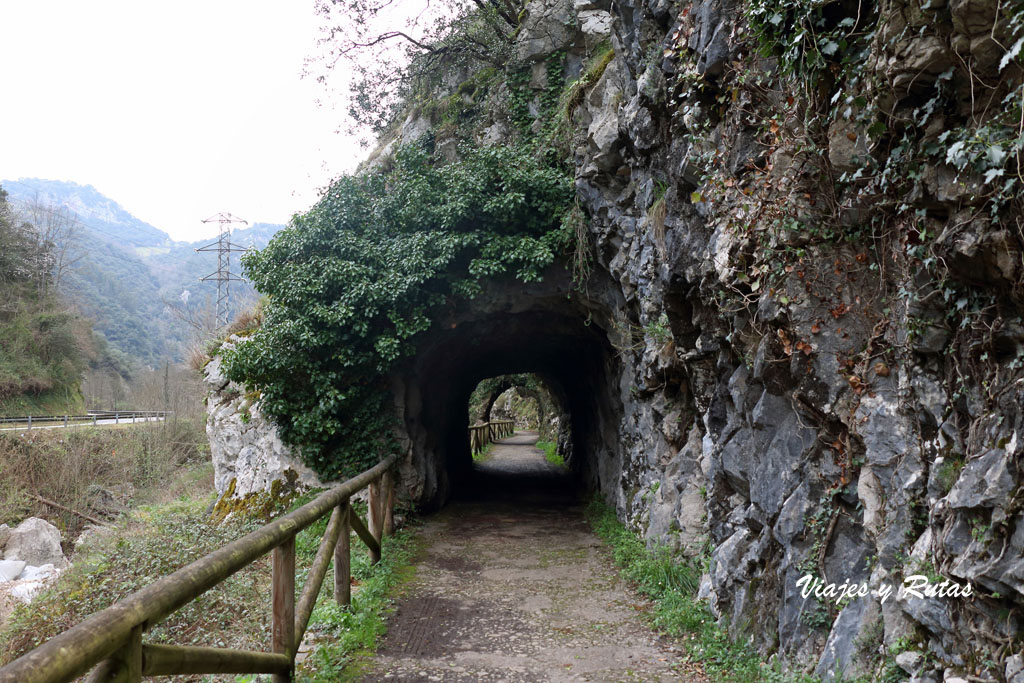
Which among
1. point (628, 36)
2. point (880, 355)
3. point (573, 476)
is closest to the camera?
point (880, 355)

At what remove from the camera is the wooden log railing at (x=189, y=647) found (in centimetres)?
172

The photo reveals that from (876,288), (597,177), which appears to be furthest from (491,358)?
(876,288)

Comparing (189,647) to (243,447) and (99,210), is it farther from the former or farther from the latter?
(99,210)

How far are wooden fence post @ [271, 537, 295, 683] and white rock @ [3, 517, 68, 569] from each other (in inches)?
533

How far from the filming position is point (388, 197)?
9.57m

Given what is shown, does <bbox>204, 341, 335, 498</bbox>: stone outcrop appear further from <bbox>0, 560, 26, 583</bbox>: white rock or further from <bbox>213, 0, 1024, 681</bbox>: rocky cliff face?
<bbox>0, 560, 26, 583</bbox>: white rock

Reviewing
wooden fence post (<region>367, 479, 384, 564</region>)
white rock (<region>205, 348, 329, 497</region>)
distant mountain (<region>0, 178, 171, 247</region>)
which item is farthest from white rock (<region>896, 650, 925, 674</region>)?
distant mountain (<region>0, 178, 171, 247</region>)

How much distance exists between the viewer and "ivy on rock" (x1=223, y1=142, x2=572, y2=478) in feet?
29.6

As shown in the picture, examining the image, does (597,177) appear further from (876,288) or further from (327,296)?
(876,288)

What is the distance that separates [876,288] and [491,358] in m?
11.5

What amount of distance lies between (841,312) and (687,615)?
272 cm

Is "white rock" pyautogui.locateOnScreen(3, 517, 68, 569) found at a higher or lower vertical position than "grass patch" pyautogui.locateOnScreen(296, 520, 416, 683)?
lower

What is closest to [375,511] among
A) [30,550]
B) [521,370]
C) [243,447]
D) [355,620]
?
[355,620]

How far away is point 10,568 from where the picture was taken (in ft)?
42.6
